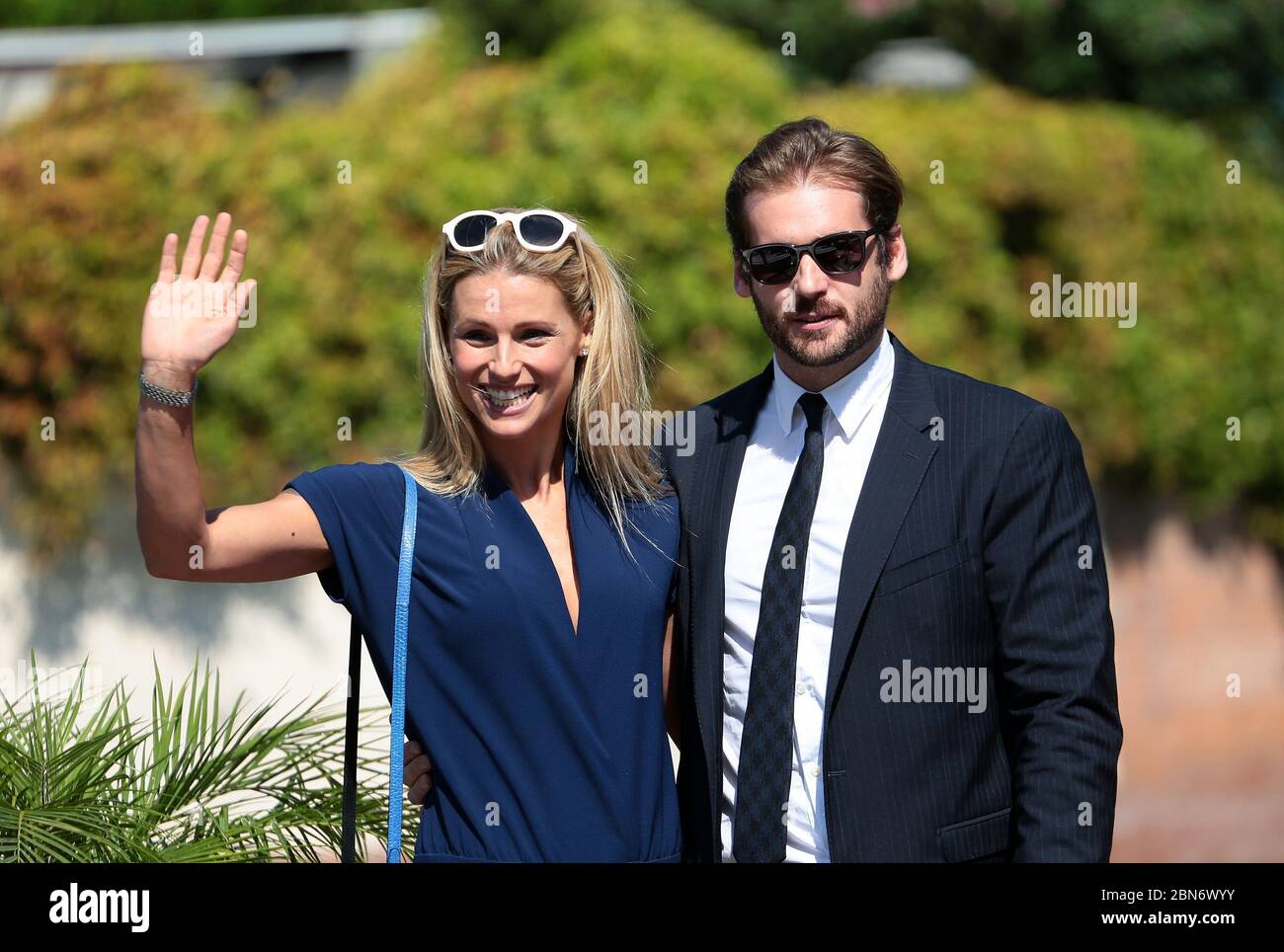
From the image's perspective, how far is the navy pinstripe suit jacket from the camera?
2.52m

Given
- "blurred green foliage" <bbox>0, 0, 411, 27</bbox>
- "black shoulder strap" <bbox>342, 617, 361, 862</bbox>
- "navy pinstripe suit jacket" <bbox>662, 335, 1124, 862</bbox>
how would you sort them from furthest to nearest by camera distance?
1. "blurred green foliage" <bbox>0, 0, 411, 27</bbox>
2. "black shoulder strap" <bbox>342, 617, 361, 862</bbox>
3. "navy pinstripe suit jacket" <bbox>662, 335, 1124, 862</bbox>

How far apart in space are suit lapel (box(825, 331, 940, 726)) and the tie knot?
12cm

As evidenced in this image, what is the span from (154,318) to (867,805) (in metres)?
1.46

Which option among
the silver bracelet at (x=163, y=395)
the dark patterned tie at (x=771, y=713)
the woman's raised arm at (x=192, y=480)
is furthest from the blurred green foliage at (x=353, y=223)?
the silver bracelet at (x=163, y=395)

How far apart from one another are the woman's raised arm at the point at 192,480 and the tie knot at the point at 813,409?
0.93 meters

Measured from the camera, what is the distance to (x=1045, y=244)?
24.8ft

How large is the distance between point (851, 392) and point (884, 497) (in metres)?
→ 0.24

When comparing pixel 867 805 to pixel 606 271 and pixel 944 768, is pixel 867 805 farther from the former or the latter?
pixel 606 271

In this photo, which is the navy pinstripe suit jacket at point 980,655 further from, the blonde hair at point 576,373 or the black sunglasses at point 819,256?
the blonde hair at point 576,373

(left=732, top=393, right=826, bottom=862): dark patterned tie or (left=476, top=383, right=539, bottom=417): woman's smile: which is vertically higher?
(left=476, top=383, right=539, bottom=417): woman's smile

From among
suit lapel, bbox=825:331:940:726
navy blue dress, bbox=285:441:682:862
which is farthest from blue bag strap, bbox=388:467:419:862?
suit lapel, bbox=825:331:940:726

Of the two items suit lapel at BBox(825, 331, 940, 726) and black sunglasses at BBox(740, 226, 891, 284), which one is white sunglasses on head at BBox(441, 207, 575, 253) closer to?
black sunglasses at BBox(740, 226, 891, 284)

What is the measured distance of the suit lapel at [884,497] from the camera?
2588mm
